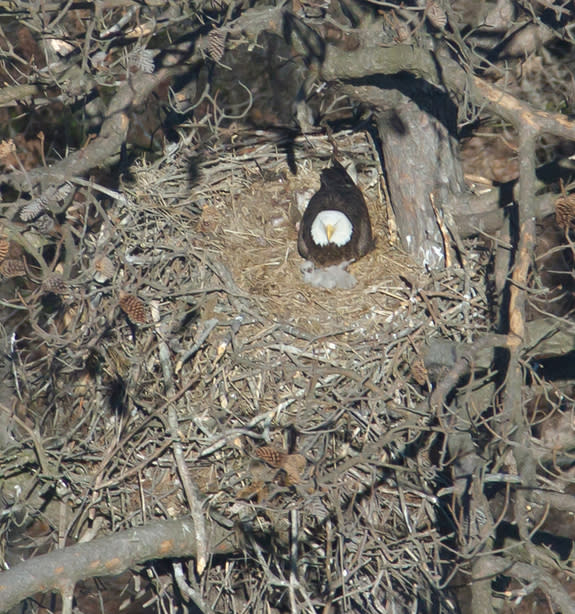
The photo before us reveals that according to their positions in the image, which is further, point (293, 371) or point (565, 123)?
point (293, 371)

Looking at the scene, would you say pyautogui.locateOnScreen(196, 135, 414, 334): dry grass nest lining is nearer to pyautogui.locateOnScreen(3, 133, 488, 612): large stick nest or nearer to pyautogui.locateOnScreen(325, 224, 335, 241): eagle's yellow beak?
pyautogui.locateOnScreen(3, 133, 488, 612): large stick nest

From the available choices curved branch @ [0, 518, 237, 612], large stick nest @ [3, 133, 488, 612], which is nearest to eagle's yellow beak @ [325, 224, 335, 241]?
large stick nest @ [3, 133, 488, 612]

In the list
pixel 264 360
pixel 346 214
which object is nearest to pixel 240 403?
pixel 264 360

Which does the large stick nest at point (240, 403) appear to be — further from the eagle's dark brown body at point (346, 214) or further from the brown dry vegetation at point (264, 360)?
the eagle's dark brown body at point (346, 214)

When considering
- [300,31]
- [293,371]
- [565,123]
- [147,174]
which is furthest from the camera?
[147,174]

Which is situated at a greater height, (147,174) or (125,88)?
(125,88)

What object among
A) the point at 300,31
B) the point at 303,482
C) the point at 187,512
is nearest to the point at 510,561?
the point at 303,482

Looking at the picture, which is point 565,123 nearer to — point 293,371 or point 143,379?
point 293,371
